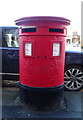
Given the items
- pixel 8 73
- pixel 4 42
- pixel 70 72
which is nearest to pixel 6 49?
pixel 4 42

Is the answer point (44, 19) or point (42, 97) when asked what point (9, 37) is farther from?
point (42, 97)

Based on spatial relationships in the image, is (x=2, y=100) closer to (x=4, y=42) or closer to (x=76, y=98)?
(x=4, y=42)

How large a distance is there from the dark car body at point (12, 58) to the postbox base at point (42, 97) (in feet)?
3.43

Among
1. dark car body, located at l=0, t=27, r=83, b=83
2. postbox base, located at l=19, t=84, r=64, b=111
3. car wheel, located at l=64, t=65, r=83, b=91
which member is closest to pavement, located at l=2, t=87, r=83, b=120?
postbox base, located at l=19, t=84, r=64, b=111

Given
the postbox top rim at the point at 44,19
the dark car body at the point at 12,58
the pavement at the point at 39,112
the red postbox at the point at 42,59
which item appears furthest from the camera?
the dark car body at the point at 12,58

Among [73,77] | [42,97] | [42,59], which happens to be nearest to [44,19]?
[42,59]

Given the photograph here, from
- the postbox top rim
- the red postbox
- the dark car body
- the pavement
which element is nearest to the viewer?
the postbox top rim

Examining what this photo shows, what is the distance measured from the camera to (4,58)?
11.5 feet

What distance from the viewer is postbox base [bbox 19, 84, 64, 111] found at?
8.09 ft

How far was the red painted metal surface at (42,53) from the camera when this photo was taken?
2234 millimetres

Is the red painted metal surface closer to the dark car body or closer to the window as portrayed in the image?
the dark car body

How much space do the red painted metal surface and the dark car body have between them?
101 centimetres

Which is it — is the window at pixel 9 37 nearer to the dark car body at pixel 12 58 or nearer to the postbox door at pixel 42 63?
the dark car body at pixel 12 58

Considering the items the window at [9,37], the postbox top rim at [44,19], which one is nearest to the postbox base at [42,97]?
the postbox top rim at [44,19]
